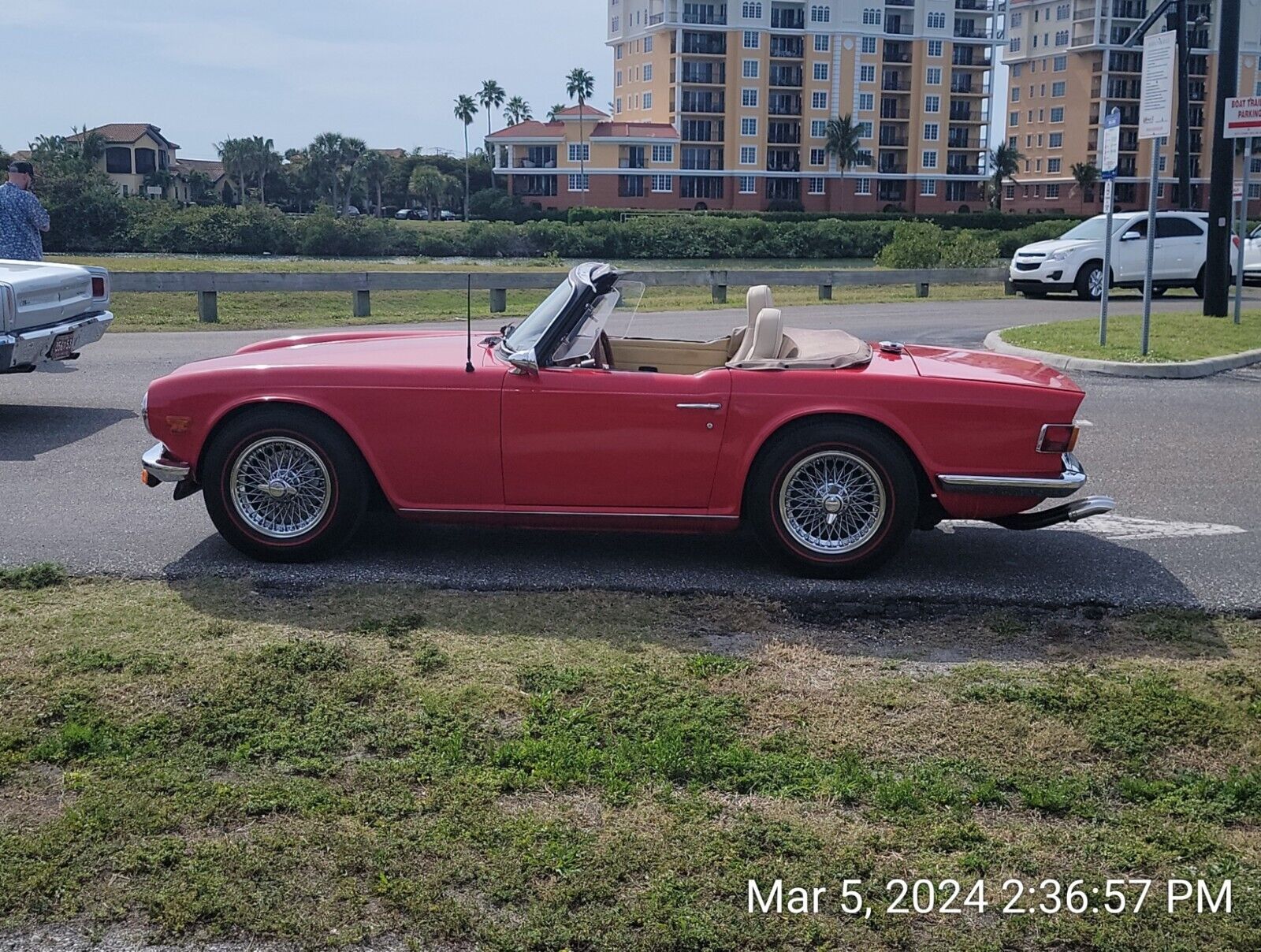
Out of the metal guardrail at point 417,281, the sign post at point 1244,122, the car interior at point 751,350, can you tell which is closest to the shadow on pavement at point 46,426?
the car interior at point 751,350

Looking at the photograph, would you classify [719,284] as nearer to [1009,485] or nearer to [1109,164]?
[1109,164]

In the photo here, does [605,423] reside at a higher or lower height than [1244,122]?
lower

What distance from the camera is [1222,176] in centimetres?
1839

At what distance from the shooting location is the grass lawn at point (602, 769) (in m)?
3.21

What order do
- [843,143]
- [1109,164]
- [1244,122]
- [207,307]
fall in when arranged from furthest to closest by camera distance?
[843,143] < [207,307] < [1244,122] < [1109,164]

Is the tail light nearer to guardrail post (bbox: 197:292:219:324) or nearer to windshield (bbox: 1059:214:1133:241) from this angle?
guardrail post (bbox: 197:292:219:324)

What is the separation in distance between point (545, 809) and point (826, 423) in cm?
272

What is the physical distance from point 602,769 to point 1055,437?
9.80ft

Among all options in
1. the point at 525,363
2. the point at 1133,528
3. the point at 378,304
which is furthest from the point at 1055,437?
the point at 378,304

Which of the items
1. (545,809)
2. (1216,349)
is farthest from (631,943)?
(1216,349)

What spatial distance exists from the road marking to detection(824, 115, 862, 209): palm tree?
334 feet

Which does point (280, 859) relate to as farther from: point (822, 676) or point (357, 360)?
point (357, 360)

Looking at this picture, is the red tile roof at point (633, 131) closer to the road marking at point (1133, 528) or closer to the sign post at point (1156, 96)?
the sign post at point (1156, 96)

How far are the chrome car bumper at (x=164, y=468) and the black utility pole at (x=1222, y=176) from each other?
15.3 metres
